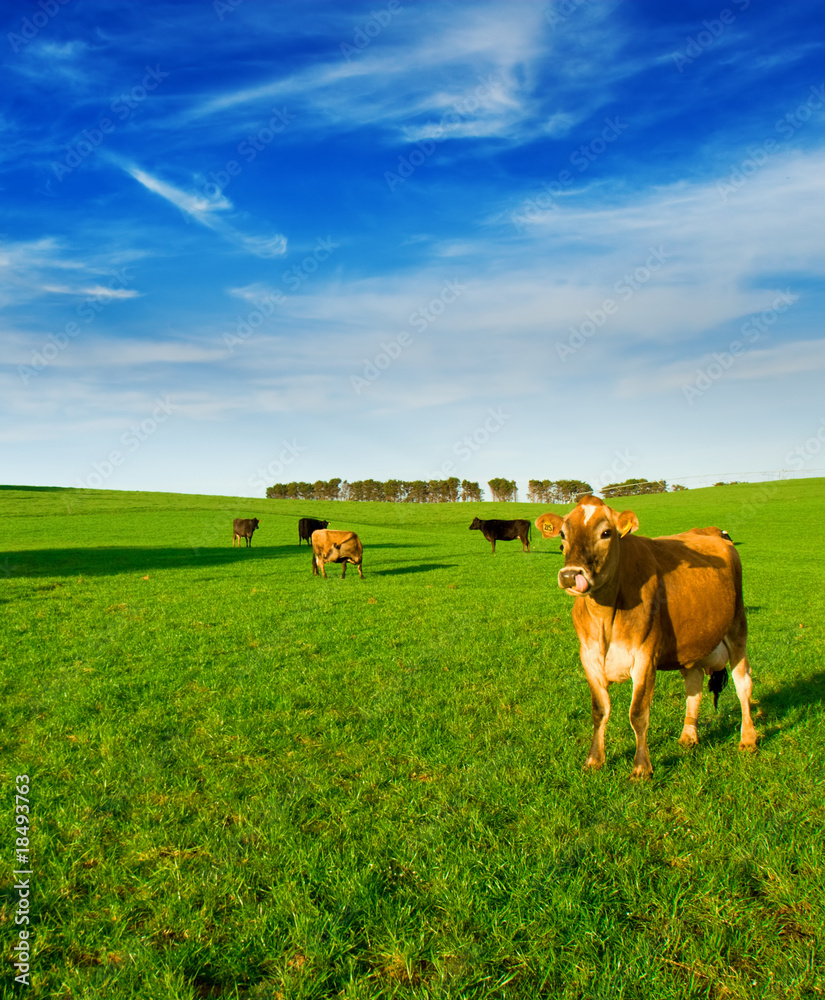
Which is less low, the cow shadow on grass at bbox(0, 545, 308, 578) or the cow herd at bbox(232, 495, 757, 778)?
the cow herd at bbox(232, 495, 757, 778)

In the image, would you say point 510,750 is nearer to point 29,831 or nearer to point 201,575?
point 29,831

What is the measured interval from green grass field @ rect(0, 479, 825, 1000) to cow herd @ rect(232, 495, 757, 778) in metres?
0.60

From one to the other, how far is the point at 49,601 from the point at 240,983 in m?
16.0

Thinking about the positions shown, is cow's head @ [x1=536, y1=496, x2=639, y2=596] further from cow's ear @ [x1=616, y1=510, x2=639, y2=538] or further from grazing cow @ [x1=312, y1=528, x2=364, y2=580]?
grazing cow @ [x1=312, y1=528, x2=364, y2=580]

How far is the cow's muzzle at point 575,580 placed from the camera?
5.22m

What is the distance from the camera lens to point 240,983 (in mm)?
3418

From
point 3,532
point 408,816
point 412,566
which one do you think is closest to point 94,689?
point 408,816

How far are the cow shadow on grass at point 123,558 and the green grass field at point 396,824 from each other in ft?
43.9

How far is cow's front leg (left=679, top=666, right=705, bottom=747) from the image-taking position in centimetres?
658

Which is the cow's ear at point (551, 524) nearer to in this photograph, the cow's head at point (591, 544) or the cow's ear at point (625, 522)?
the cow's head at point (591, 544)

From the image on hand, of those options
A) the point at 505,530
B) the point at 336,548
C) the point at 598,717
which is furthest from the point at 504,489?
the point at 598,717

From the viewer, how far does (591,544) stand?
546 cm

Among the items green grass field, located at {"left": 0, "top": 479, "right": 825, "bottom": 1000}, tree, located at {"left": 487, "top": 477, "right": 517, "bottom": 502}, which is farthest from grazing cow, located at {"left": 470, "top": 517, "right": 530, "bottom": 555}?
tree, located at {"left": 487, "top": 477, "right": 517, "bottom": 502}

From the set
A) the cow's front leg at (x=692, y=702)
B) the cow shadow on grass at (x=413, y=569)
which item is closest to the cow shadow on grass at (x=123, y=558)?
the cow shadow on grass at (x=413, y=569)
